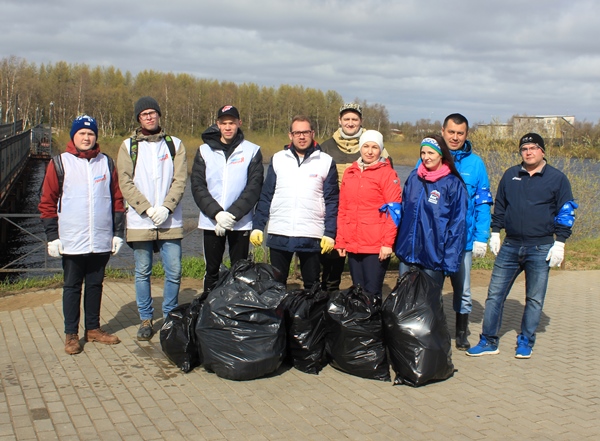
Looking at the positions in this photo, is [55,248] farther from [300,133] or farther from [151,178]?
[300,133]

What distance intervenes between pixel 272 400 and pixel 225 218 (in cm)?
172

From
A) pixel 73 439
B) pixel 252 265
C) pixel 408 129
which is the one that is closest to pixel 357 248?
pixel 252 265

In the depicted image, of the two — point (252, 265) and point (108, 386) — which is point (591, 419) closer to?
point (252, 265)

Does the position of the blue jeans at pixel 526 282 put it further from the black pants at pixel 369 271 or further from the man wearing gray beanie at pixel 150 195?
the man wearing gray beanie at pixel 150 195

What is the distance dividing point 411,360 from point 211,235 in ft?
6.87

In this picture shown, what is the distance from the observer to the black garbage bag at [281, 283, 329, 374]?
4.62m

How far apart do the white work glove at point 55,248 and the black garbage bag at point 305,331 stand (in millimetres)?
1896

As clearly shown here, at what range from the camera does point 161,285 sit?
7.61m

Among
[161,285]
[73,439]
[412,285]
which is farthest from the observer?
[161,285]

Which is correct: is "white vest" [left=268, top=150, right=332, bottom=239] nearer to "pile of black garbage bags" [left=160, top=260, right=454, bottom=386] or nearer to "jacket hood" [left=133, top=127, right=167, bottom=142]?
"pile of black garbage bags" [left=160, top=260, right=454, bottom=386]

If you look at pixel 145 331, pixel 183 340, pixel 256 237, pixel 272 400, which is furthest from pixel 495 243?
pixel 145 331

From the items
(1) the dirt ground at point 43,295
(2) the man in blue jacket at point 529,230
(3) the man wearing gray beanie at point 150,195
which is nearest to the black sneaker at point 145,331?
(3) the man wearing gray beanie at point 150,195

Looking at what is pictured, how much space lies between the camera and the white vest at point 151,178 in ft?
16.9

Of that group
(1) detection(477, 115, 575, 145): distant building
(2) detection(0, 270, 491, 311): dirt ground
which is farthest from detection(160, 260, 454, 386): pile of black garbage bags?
(1) detection(477, 115, 575, 145): distant building
